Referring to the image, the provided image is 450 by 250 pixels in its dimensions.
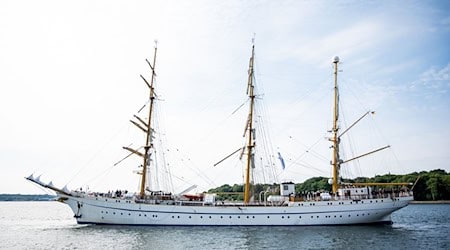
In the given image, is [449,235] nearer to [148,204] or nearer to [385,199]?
[385,199]

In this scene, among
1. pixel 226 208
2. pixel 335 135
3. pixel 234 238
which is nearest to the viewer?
pixel 234 238

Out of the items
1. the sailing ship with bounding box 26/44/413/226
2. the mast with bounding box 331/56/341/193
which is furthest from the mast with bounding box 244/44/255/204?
the mast with bounding box 331/56/341/193

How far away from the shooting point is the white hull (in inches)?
1572

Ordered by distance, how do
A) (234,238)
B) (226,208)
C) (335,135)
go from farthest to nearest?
1. (335,135)
2. (226,208)
3. (234,238)

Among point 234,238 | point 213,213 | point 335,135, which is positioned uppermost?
point 335,135

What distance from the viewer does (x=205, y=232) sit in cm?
3562

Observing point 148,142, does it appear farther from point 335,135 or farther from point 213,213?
point 335,135

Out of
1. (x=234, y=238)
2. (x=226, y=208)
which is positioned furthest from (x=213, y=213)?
(x=234, y=238)

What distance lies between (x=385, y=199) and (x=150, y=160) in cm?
2902

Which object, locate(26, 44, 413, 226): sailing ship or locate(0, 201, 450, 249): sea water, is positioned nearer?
locate(0, 201, 450, 249): sea water

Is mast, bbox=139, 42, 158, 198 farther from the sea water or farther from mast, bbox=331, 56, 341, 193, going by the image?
mast, bbox=331, 56, 341, 193

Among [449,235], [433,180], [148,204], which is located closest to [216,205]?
[148,204]

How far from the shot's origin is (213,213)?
40281 millimetres

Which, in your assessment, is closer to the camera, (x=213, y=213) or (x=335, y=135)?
(x=213, y=213)
